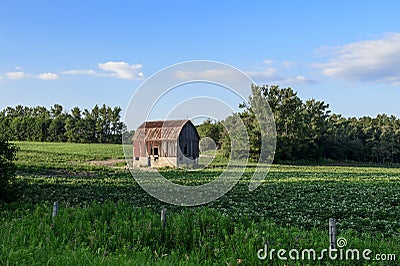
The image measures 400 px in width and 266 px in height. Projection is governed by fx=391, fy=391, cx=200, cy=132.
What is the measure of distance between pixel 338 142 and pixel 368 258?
212 feet

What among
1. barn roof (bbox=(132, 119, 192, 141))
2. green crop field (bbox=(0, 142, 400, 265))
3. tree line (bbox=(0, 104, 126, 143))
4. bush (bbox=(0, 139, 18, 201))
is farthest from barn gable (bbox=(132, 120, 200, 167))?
tree line (bbox=(0, 104, 126, 143))

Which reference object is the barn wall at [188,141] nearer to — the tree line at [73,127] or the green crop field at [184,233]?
the green crop field at [184,233]

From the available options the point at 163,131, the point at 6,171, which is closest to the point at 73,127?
the point at 163,131

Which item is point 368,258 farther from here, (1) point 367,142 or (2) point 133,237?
(1) point 367,142

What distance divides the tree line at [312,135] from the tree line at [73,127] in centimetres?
4467

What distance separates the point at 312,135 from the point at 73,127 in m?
58.5

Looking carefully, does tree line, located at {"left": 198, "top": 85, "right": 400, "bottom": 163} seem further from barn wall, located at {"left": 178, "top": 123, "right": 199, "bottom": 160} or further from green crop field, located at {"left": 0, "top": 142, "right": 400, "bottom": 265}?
green crop field, located at {"left": 0, "top": 142, "right": 400, "bottom": 265}

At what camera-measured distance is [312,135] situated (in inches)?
2386

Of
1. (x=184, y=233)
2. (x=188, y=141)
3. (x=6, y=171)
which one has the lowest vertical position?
(x=184, y=233)

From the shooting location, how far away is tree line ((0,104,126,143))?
93.0m

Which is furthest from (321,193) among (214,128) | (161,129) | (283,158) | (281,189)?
(283,158)

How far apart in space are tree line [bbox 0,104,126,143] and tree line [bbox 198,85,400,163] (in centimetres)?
4467

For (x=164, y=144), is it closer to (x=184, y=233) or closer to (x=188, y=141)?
(x=188, y=141)

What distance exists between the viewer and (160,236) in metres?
8.49
